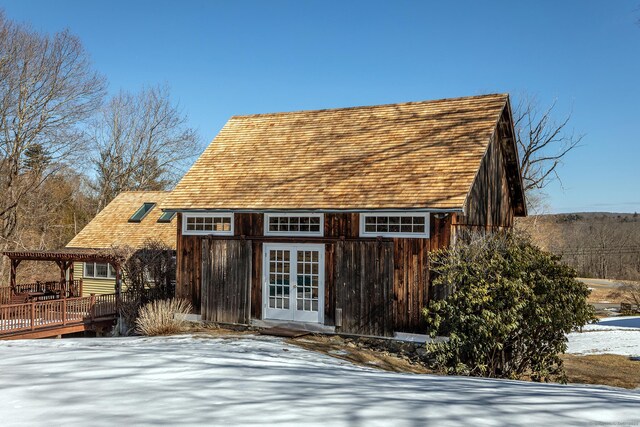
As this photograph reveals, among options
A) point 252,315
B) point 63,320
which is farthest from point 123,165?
point 252,315

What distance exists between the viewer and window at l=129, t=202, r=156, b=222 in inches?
1021

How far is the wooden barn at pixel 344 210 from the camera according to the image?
13.6m

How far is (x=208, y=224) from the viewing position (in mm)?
16219

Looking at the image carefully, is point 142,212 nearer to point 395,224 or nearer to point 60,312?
point 60,312

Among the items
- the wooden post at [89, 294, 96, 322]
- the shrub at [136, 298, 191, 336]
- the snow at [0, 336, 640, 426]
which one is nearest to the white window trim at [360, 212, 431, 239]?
the shrub at [136, 298, 191, 336]

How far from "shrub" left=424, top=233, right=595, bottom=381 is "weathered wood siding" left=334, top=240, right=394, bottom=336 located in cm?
177

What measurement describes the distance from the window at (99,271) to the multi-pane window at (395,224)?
15.9 m

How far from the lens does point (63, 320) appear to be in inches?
698

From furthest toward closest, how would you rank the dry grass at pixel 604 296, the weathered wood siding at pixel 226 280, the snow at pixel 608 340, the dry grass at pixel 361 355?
the dry grass at pixel 604 296 < the weathered wood siding at pixel 226 280 < the snow at pixel 608 340 < the dry grass at pixel 361 355

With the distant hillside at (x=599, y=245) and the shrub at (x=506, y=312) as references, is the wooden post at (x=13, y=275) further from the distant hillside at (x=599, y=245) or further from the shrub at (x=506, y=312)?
the distant hillside at (x=599, y=245)

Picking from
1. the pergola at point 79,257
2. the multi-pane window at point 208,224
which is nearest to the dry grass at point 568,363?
the multi-pane window at point 208,224

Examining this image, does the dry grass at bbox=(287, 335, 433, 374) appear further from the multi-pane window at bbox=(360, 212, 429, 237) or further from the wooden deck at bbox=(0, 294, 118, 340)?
the wooden deck at bbox=(0, 294, 118, 340)

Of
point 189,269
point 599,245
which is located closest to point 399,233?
point 189,269

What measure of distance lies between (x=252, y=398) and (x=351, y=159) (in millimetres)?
12158
